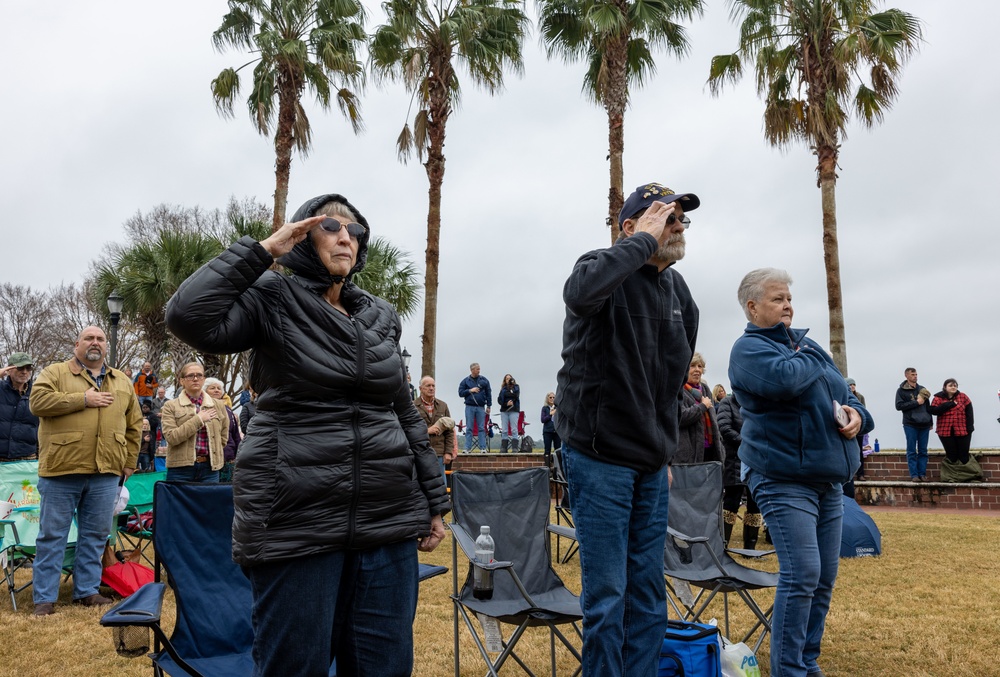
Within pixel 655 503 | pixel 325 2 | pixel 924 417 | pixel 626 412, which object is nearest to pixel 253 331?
pixel 626 412

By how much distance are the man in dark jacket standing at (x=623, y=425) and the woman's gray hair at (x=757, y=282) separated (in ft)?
2.92

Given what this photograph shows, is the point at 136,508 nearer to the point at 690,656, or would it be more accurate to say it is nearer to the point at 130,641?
the point at 130,641

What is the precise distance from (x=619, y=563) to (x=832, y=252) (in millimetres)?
13037

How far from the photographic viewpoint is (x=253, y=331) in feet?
6.93

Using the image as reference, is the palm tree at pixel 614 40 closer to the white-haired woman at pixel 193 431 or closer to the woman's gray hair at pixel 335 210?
the white-haired woman at pixel 193 431

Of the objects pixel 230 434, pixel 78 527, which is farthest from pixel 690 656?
pixel 230 434

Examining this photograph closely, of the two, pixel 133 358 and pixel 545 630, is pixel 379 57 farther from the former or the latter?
pixel 133 358

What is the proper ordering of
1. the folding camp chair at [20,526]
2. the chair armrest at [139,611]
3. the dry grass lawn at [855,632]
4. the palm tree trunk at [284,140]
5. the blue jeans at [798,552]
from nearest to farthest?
the chair armrest at [139,611] < the blue jeans at [798,552] < the dry grass lawn at [855,632] < the folding camp chair at [20,526] < the palm tree trunk at [284,140]

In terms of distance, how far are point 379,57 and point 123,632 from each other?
14456 millimetres

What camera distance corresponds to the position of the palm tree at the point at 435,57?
14938 mm

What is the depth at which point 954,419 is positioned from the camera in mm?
12961

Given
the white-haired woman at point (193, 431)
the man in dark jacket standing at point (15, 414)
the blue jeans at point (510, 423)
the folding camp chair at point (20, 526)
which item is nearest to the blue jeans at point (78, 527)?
the folding camp chair at point (20, 526)

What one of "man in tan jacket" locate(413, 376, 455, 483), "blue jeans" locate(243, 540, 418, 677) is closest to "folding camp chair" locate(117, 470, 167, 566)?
"man in tan jacket" locate(413, 376, 455, 483)

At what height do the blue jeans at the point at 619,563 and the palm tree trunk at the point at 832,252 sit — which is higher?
the palm tree trunk at the point at 832,252
